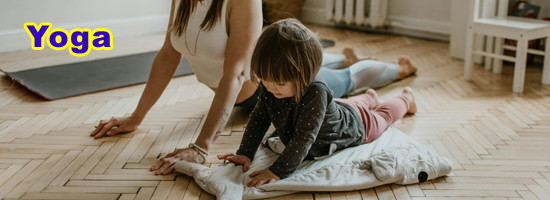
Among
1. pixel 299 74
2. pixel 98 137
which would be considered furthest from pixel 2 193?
pixel 299 74

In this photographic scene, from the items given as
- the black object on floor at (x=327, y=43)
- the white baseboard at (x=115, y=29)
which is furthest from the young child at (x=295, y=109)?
the white baseboard at (x=115, y=29)

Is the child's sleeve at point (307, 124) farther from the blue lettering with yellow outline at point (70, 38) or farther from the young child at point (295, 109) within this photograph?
the blue lettering with yellow outline at point (70, 38)

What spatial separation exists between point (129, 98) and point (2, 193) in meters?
1.07

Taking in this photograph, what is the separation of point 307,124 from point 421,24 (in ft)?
8.91

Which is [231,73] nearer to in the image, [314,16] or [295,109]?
[295,109]

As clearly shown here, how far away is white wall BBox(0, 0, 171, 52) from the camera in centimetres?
379

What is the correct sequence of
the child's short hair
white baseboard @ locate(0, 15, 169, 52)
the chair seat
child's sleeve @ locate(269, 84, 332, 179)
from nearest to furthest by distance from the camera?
the child's short hair < child's sleeve @ locate(269, 84, 332, 179) < the chair seat < white baseboard @ locate(0, 15, 169, 52)

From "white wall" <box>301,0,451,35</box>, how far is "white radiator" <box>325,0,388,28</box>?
0.28 feet

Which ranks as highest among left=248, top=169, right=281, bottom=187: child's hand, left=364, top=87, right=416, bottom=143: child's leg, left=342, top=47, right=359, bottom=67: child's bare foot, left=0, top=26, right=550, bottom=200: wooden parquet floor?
left=342, top=47, right=359, bottom=67: child's bare foot

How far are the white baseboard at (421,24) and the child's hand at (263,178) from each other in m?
2.64

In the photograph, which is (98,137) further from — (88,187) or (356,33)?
(356,33)

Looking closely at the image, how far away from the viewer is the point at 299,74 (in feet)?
5.04

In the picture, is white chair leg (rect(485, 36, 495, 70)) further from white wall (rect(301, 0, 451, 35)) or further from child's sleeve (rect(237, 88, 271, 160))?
child's sleeve (rect(237, 88, 271, 160))

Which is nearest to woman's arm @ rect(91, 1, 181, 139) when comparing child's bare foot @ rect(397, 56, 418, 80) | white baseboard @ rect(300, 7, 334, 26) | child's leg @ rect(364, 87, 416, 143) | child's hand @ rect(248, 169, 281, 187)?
child's hand @ rect(248, 169, 281, 187)
